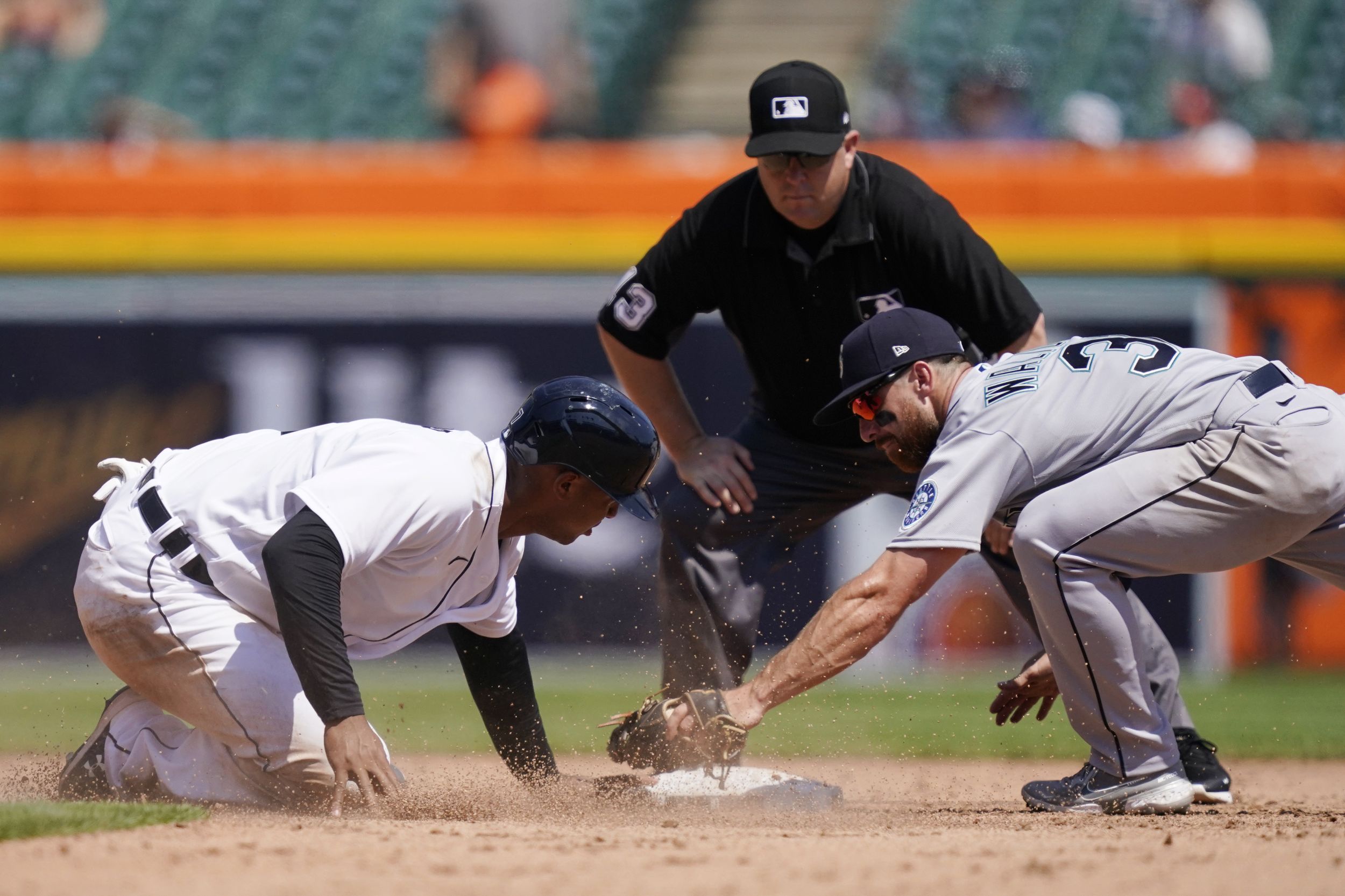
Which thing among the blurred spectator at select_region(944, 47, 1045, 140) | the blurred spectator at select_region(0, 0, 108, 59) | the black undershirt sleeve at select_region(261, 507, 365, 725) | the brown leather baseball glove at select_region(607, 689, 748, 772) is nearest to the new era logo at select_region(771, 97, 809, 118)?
the brown leather baseball glove at select_region(607, 689, 748, 772)

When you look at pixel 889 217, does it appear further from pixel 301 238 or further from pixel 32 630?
pixel 32 630

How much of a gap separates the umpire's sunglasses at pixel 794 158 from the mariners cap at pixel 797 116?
0.09 ft

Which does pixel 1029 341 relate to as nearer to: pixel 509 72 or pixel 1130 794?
pixel 1130 794

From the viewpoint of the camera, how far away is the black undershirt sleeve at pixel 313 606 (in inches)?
135

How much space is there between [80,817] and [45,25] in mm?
9553

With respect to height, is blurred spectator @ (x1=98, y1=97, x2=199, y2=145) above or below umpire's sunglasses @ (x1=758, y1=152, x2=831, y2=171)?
below

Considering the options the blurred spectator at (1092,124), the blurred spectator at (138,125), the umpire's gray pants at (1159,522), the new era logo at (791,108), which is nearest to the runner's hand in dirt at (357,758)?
the umpire's gray pants at (1159,522)

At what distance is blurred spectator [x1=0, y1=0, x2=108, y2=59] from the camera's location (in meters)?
11.4

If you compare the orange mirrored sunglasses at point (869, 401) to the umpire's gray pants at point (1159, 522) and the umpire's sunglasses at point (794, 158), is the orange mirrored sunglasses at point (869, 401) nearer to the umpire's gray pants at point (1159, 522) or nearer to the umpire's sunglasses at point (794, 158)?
the umpire's gray pants at point (1159, 522)

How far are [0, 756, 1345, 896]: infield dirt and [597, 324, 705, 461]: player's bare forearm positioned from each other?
127 cm

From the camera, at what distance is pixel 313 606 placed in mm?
3430

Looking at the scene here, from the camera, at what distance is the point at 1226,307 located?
308 inches

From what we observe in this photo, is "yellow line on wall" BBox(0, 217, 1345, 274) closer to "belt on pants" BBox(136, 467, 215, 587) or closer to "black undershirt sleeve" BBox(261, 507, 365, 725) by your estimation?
"belt on pants" BBox(136, 467, 215, 587)

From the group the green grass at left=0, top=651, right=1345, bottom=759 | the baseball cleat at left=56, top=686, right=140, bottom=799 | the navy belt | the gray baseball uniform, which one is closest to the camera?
the gray baseball uniform
